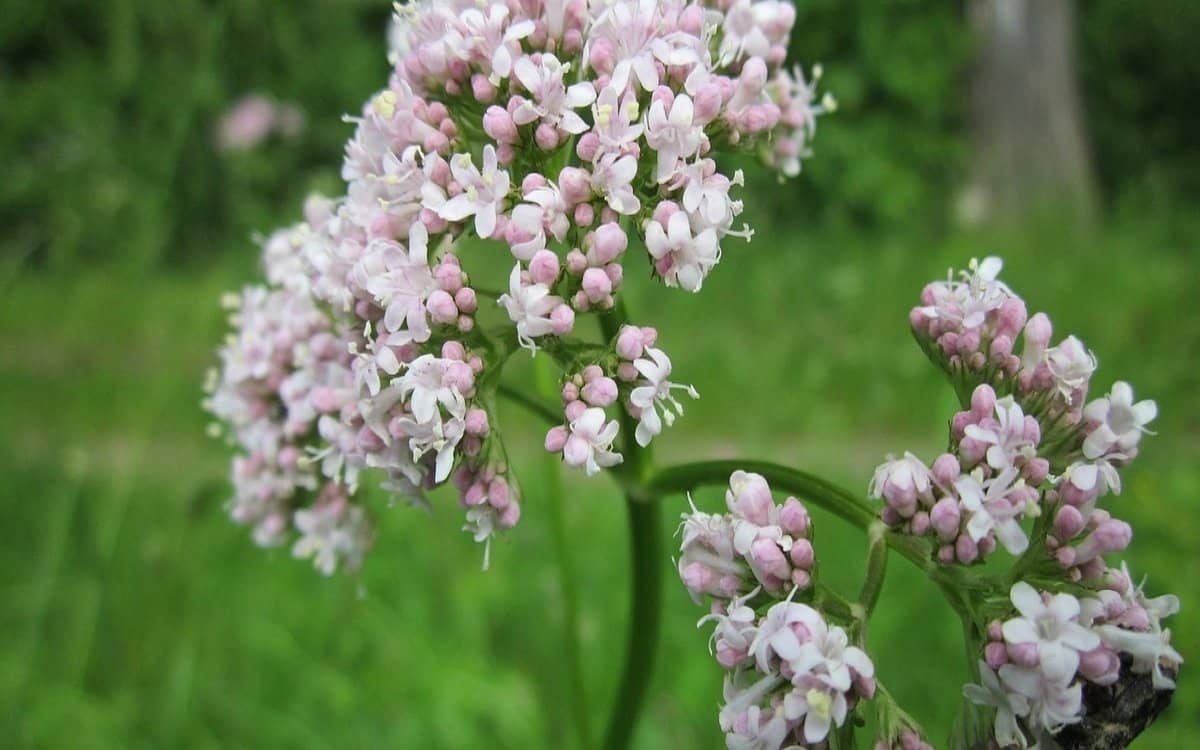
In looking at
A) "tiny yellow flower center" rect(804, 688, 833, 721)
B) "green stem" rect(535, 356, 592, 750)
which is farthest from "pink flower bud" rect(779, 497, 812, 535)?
"green stem" rect(535, 356, 592, 750)

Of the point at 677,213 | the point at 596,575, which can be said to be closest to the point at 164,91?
the point at 596,575

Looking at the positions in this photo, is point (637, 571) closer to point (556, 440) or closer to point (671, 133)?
point (556, 440)

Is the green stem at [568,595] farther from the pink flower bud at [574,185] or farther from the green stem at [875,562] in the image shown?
the green stem at [875,562]

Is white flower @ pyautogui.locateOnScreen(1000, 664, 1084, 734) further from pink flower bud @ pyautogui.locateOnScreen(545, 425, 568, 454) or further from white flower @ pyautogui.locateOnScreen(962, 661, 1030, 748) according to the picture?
pink flower bud @ pyautogui.locateOnScreen(545, 425, 568, 454)

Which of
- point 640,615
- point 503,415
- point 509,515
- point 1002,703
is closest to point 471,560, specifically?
point 503,415

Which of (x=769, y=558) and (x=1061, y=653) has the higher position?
(x=1061, y=653)
